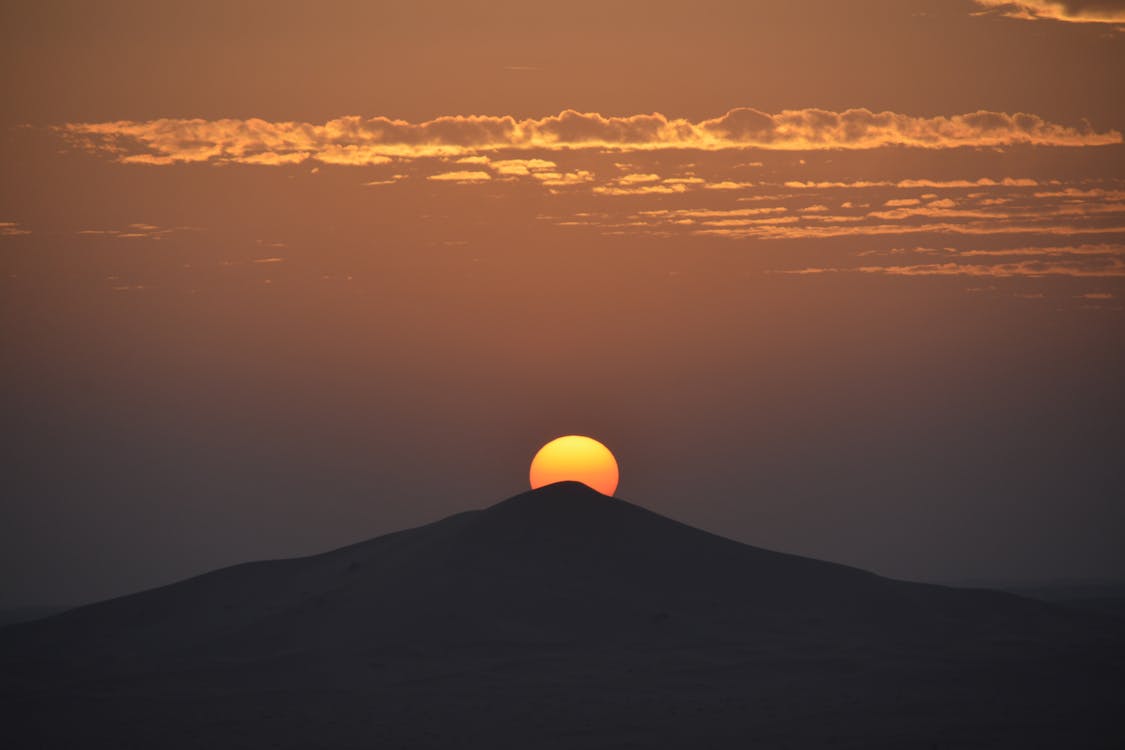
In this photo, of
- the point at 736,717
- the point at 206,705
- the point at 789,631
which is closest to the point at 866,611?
the point at 789,631

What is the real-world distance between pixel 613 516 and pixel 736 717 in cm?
2130

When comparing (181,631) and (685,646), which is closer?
(685,646)

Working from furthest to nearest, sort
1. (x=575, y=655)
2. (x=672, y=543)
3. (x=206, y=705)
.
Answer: (x=672, y=543)
(x=575, y=655)
(x=206, y=705)

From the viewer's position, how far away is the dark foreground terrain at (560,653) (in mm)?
44781

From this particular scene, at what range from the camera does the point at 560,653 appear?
53844mm

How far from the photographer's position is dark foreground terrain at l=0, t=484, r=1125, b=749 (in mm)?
44781

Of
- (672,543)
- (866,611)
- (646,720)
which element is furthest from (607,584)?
(646,720)

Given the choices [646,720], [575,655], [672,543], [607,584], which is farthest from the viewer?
[672,543]

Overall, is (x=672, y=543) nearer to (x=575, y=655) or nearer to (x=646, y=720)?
(x=575, y=655)

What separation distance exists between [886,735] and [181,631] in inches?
1184

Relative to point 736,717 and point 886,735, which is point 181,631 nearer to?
point 736,717

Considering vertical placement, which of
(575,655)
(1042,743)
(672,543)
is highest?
(672,543)

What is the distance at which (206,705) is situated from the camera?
161ft

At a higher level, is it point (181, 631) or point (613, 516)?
point (613, 516)
